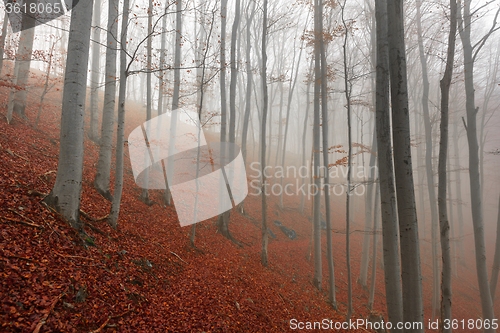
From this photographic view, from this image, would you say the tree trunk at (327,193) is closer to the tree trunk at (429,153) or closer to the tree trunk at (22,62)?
the tree trunk at (429,153)

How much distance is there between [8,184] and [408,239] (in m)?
7.18

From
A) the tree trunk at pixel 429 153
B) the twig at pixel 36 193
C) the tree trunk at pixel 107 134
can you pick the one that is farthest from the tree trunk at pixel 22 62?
the tree trunk at pixel 429 153

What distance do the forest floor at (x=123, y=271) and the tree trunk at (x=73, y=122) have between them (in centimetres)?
28

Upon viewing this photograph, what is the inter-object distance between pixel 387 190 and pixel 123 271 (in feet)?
17.1

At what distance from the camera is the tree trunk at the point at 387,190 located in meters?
4.79

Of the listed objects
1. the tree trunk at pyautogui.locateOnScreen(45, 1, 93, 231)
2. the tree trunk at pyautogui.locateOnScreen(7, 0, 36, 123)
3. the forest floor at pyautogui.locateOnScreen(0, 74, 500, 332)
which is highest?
the tree trunk at pyautogui.locateOnScreen(7, 0, 36, 123)

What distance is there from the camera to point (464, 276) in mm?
18000

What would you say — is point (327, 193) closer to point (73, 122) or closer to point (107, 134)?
point (107, 134)

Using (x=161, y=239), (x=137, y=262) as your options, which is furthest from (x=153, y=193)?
(x=137, y=262)

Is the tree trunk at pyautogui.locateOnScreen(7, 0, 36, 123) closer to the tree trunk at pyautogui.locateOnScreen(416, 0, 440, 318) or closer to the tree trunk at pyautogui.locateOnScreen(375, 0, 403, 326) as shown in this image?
the tree trunk at pyautogui.locateOnScreen(375, 0, 403, 326)

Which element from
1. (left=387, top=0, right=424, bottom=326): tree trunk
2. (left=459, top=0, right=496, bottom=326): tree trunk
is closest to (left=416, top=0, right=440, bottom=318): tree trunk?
(left=459, top=0, right=496, bottom=326): tree trunk

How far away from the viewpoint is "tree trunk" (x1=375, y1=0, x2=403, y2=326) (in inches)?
188

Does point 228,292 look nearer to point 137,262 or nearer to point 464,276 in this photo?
point 137,262

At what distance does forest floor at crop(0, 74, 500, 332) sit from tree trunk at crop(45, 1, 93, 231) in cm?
28
